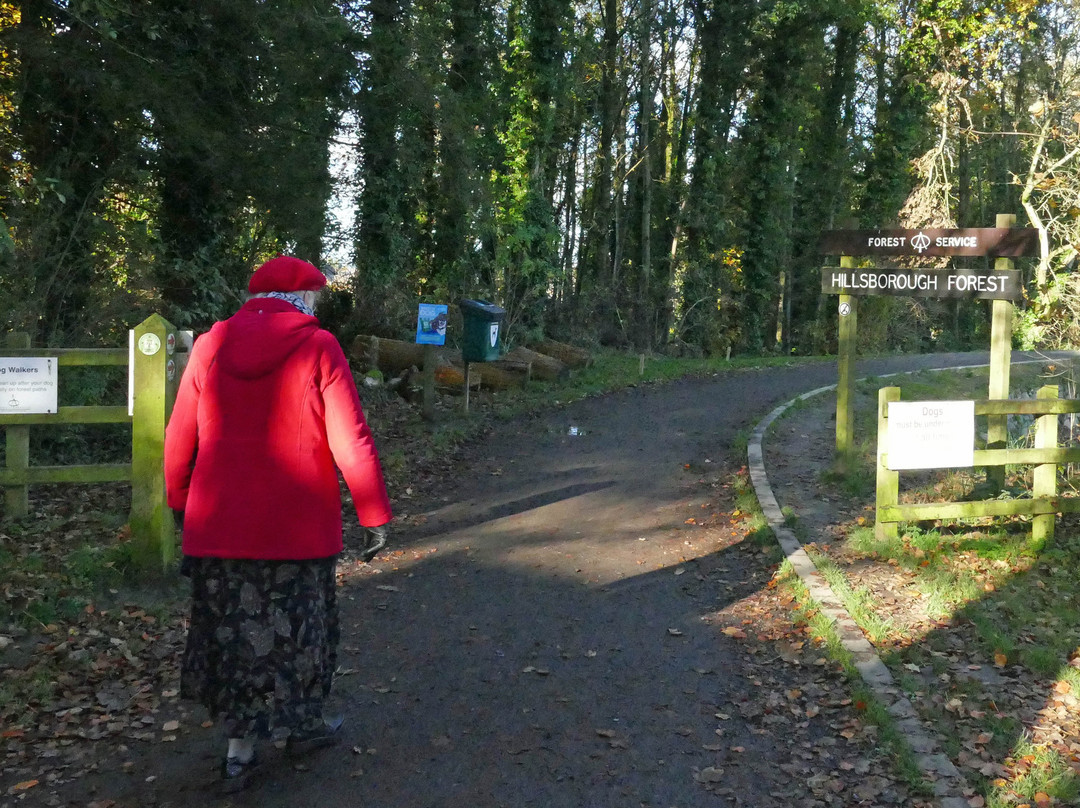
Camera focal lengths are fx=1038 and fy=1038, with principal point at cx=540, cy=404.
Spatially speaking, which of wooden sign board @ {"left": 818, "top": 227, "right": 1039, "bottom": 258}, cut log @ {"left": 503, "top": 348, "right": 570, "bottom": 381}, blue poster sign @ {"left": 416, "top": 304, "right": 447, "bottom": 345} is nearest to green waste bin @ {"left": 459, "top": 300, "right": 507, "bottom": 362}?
blue poster sign @ {"left": 416, "top": 304, "right": 447, "bottom": 345}

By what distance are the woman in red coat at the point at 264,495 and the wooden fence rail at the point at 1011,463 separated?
17.4 feet

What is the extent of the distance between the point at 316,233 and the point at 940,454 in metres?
8.61

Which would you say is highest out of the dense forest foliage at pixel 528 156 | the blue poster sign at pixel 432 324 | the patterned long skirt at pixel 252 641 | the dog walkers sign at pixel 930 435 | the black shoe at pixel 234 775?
the dense forest foliage at pixel 528 156

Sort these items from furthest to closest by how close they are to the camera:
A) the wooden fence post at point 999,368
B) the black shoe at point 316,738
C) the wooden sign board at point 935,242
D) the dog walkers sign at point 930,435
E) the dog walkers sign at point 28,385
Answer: the wooden fence post at point 999,368, the wooden sign board at point 935,242, the dog walkers sign at point 930,435, the dog walkers sign at point 28,385, the black shoe at point 316,738

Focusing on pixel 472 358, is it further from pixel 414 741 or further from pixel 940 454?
pixel 414 741

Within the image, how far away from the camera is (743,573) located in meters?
8.38

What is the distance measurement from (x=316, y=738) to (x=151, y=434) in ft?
Answer: 10.6

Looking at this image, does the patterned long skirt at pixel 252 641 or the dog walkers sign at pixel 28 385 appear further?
the dog walkers sign at pixel 28 385

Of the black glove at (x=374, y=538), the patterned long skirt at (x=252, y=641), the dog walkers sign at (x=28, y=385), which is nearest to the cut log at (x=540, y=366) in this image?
the dog walkers sign at (x=28, y=385)

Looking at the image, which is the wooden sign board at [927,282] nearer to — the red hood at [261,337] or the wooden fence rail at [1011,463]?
the wooden fence rail at [1011,463]

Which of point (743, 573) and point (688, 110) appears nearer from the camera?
point (743, 573)

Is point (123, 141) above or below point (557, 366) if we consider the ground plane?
above

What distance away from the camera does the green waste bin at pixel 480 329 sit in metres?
14.8

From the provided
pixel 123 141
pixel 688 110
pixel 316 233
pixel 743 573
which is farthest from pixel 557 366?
pixel 688 110
